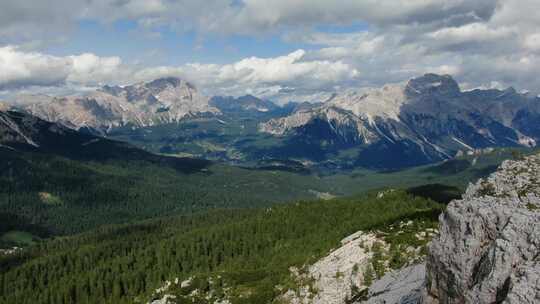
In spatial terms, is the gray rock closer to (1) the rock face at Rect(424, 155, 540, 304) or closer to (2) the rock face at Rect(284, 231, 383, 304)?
(1) the rock face at Rect(424, 155, 540, 304)

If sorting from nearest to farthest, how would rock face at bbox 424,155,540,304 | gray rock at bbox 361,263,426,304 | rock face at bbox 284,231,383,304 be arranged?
rock face at bbox 424,155,540,304
gray rock at bbox 361,263,426,304
rock face at bbox 284,231,383,304

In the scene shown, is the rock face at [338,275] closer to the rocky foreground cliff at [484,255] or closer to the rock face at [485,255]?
the rocky foreground cliff at [484,255]

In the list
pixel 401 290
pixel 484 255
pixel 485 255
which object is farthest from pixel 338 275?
pixel 485 255

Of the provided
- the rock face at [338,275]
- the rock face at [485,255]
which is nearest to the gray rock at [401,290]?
the rock face at [485,255]

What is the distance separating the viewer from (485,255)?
33.5m

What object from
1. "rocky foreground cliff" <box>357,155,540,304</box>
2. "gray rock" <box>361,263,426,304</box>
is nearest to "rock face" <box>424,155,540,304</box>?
"rocky foreground cliff" <box>357,155,540,304</box>

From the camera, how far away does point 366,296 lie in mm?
75125

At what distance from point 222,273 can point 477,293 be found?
396 feet

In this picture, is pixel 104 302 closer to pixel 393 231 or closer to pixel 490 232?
pixel 393 231

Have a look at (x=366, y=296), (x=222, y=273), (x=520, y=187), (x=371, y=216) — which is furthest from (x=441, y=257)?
(x=371, y=216)

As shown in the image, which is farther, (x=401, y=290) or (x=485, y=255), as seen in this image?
(x=401, y=290)

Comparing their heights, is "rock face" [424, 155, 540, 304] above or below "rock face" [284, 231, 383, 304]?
above

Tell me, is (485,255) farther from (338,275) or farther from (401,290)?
(338,275)

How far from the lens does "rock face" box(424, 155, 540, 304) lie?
29522mm
